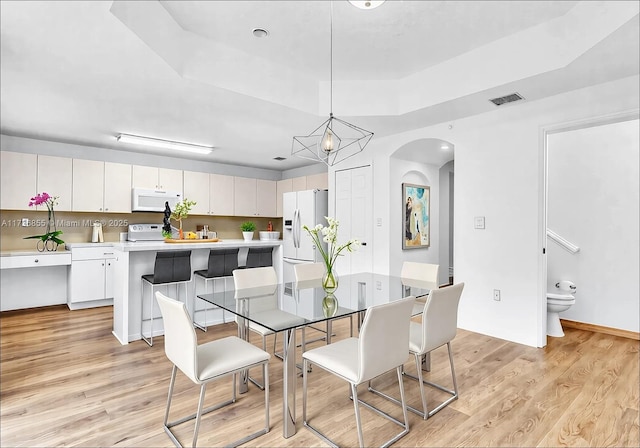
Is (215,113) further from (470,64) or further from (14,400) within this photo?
(14,400)

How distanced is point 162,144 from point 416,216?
394 centimetres

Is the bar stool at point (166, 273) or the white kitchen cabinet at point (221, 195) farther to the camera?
the white kitchen cabinet at point (221, 195)

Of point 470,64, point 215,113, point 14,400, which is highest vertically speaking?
point 470,64

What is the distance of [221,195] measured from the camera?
6539 millimetres

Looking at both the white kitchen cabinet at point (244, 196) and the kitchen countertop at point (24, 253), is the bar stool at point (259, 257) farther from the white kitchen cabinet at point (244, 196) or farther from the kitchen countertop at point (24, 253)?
the kitchen countertop at point (24, 253)

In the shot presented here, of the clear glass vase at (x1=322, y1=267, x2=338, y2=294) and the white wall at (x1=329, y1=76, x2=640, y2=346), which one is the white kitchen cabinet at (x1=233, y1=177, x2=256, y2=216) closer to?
the white wall at (x1=329, y1=76, x2=640, y2=346)

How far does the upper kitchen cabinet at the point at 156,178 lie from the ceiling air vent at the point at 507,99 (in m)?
4.87

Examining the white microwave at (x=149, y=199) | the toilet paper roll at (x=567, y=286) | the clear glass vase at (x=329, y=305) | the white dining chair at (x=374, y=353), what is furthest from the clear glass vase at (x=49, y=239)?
the toilet paper roll at (x=567, y=286)

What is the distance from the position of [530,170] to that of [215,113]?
132 inches

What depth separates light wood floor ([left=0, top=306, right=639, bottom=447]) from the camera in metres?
2.00

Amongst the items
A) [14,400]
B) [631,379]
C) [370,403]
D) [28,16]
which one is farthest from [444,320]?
[28,16]

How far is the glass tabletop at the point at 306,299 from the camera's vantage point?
2004 mm

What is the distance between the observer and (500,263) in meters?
3.77

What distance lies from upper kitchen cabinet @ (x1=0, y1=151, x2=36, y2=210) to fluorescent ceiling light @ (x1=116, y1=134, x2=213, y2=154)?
1213 millimetres
